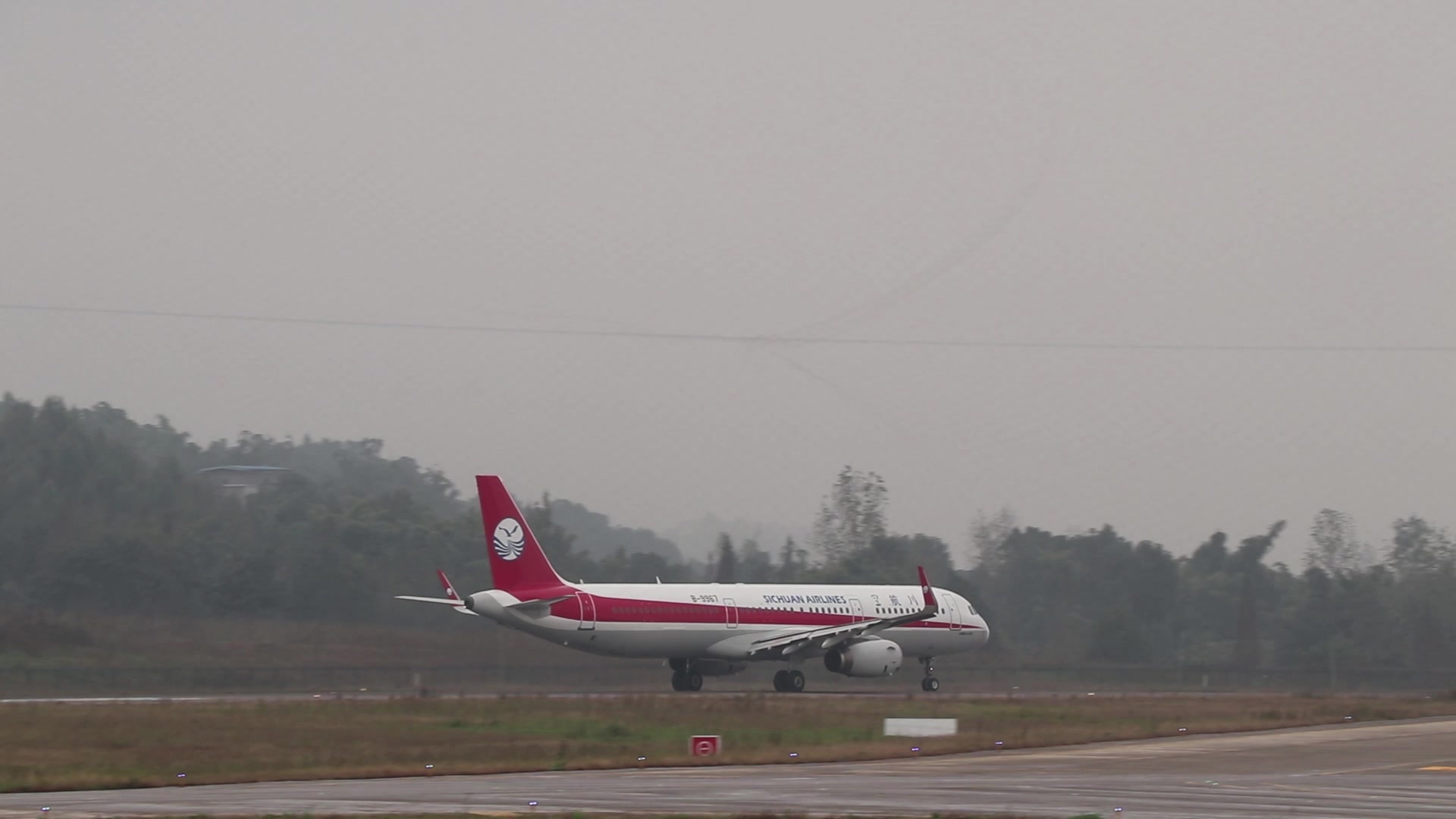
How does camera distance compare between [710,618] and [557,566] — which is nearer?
[710,618]

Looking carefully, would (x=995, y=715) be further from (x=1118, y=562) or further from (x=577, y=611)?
(x=1118, y=562)

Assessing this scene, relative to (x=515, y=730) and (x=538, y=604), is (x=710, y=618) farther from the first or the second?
(x=515, y=730)

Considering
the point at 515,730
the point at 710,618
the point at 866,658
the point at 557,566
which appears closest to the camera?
the point at 515,730

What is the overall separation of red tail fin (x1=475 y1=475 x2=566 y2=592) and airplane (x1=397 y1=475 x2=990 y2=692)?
0.03m

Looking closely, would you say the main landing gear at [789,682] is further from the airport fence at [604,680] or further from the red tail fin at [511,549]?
the red tail fin at [511,549]

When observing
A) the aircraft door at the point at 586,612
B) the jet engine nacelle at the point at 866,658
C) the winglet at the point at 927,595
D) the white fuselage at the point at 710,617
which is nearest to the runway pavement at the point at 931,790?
the aircraft door at the point at 586,612

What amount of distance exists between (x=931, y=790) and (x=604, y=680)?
35580 millimetres

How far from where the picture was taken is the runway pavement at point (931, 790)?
857 inches

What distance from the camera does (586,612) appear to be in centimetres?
5272

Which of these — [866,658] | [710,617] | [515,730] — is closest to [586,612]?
[710,617]

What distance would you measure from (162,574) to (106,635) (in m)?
10.0

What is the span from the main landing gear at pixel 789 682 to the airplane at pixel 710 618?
0.14ft

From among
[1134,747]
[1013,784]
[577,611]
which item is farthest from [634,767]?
[577,611]

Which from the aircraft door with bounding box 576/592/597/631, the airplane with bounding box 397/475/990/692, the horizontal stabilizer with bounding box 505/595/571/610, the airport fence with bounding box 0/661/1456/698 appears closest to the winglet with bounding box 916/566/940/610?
the airplane with bounding box 397/475/990/692
